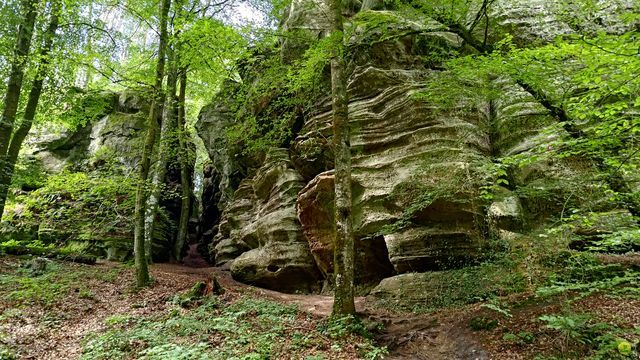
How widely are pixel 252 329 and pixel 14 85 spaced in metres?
12.1

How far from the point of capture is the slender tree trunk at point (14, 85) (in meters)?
12.0

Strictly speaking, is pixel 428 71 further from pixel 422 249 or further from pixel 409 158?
pixel 422 249

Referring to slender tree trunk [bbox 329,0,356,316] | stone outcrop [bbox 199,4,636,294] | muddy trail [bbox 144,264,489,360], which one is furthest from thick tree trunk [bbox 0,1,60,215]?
muddy trail [bbox 144,264,489,360]

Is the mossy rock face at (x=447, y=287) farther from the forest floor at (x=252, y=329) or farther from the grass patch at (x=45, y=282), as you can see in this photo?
the grass patch at (x=45, y=282)

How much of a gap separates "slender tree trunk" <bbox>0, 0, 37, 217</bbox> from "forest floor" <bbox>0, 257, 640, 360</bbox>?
13.9ft

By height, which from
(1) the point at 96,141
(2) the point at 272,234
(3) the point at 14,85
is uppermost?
(1) the point at 96,141

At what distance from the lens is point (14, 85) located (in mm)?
12578

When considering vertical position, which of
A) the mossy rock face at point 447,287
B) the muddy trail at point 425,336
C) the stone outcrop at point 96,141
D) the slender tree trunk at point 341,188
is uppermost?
the stone outcrop at point 96,141

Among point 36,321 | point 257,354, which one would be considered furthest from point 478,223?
point 36,321

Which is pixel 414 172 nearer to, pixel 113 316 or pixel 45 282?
pixel 113 316

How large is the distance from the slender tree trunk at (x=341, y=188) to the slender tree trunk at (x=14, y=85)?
9.94m

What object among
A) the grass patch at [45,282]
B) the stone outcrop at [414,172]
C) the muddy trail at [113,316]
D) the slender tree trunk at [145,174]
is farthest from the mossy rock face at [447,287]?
the grass patch at [45,282]

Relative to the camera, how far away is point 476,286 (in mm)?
9266

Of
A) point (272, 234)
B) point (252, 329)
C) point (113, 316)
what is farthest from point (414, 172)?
point (113, 316)
